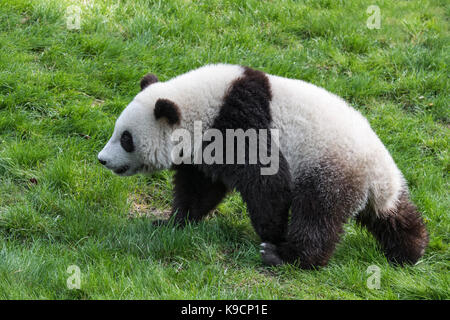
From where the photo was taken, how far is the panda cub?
16.8 feet

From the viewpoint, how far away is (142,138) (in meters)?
5.54

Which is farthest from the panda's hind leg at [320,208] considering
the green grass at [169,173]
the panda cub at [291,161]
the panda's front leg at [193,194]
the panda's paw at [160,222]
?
the panda's paw at [160,222]

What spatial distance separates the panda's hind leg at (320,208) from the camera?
5.10m

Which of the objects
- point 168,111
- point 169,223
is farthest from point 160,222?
point 168,111

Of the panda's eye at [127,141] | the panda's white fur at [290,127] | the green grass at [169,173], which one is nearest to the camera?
the green grass at [169,173]

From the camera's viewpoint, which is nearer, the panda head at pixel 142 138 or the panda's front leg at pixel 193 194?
the panda head at pixel 142 138

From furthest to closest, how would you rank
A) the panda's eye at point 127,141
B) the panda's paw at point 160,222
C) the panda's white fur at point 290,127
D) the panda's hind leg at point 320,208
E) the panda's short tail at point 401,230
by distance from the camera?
the panda's paw at point 160,222 < the panda's eye at point 127,141 < the panda's short tail at point 401,230 < the panda's white fur at point 290,127 < the panda's hind leg at point 320,208

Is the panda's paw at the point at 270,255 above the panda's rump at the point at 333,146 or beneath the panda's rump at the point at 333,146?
beneath

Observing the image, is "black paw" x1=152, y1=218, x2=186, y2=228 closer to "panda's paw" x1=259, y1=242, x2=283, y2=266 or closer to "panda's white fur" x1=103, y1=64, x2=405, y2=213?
"panda's white fur" x1=103, y1=64, x2=405, y2=213

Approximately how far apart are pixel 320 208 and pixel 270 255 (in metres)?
0.59

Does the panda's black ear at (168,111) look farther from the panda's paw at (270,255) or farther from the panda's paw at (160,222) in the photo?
the panda's paw at (270,255)

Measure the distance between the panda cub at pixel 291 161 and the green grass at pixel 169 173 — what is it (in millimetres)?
263
